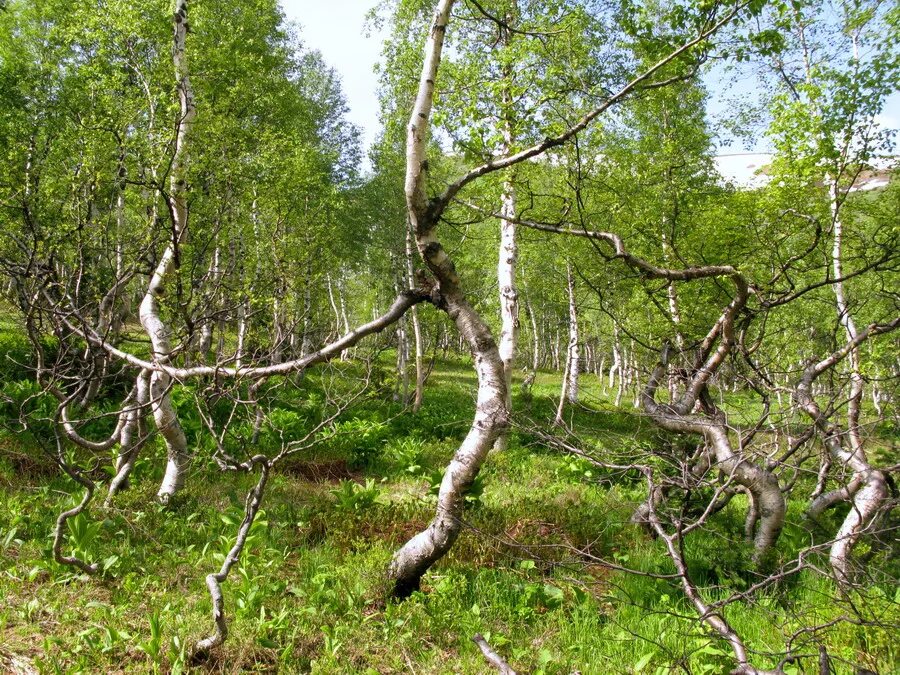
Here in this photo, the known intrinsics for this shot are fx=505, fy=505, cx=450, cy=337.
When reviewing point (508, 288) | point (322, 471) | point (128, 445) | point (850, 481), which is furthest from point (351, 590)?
point (508, 288)

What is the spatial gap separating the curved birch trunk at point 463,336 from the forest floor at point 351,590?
30 cm

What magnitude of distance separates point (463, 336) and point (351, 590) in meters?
2.34

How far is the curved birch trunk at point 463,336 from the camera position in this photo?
3.95m

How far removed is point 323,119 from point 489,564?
21.5 meters

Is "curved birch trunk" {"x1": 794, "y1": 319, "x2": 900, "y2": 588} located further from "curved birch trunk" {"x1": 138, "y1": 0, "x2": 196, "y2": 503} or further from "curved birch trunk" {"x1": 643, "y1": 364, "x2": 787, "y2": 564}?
"curved birch trunk" {"x1": 138, "y1": 0, "x2": 196, "y2": 503}

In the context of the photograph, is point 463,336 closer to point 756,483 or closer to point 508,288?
point 756,483

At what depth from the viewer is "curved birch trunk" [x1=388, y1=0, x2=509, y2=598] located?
13.0ft

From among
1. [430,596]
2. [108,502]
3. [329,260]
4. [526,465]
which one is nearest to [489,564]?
[430,596]

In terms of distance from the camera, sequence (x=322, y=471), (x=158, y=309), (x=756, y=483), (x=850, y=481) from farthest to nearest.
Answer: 1. (x=322, y=471)
2. (x=158, y=309)
3. (x=850, y=481)
4. (x=756, y=483)

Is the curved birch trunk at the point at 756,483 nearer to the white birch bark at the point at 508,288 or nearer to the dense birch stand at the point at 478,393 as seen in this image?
the dense birch stand at the point at 478,393

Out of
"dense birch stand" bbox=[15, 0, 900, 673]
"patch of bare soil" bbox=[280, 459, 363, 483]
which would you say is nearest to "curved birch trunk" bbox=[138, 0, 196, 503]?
"dense birch stand" bbox=[15, 0, 900, 673]

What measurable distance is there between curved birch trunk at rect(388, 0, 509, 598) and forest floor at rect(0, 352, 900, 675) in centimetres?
30

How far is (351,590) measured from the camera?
167 inches

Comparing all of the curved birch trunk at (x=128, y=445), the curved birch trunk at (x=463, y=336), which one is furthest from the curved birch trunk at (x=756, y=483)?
the curved birch trunk at (x=128, y=445)
